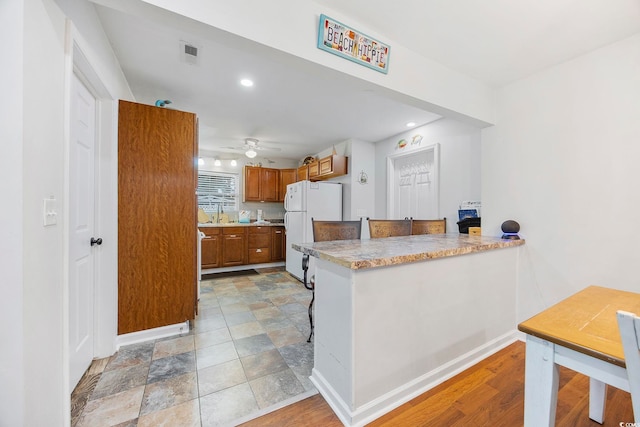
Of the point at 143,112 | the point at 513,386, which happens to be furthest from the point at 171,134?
the point at 513,386

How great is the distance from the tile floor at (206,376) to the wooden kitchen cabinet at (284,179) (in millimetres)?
3146

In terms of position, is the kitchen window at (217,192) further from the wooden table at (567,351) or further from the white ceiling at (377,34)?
the wooden table at (567,351)

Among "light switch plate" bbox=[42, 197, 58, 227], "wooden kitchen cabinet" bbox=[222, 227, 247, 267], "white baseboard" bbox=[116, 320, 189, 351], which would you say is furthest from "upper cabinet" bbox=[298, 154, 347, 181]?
"light switch plate" bbox=[42, 197, 58, 227]

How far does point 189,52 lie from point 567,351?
2704 millimetres

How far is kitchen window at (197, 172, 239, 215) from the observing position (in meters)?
5.09

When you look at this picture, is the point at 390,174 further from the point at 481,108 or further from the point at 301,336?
the point at 301,336

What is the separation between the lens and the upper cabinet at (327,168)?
410cm

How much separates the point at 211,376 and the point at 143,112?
83.7 inches

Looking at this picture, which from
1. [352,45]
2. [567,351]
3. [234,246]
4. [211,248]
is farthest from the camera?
[234,246]

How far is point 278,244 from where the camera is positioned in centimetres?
500

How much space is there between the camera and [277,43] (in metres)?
1.30

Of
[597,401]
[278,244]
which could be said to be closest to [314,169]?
[278,244]

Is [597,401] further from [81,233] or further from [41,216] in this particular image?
[81,233]

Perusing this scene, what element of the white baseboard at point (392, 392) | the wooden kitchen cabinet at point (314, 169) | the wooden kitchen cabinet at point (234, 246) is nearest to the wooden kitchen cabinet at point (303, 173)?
the wooden kitchen cabinet at point (314, 169)
